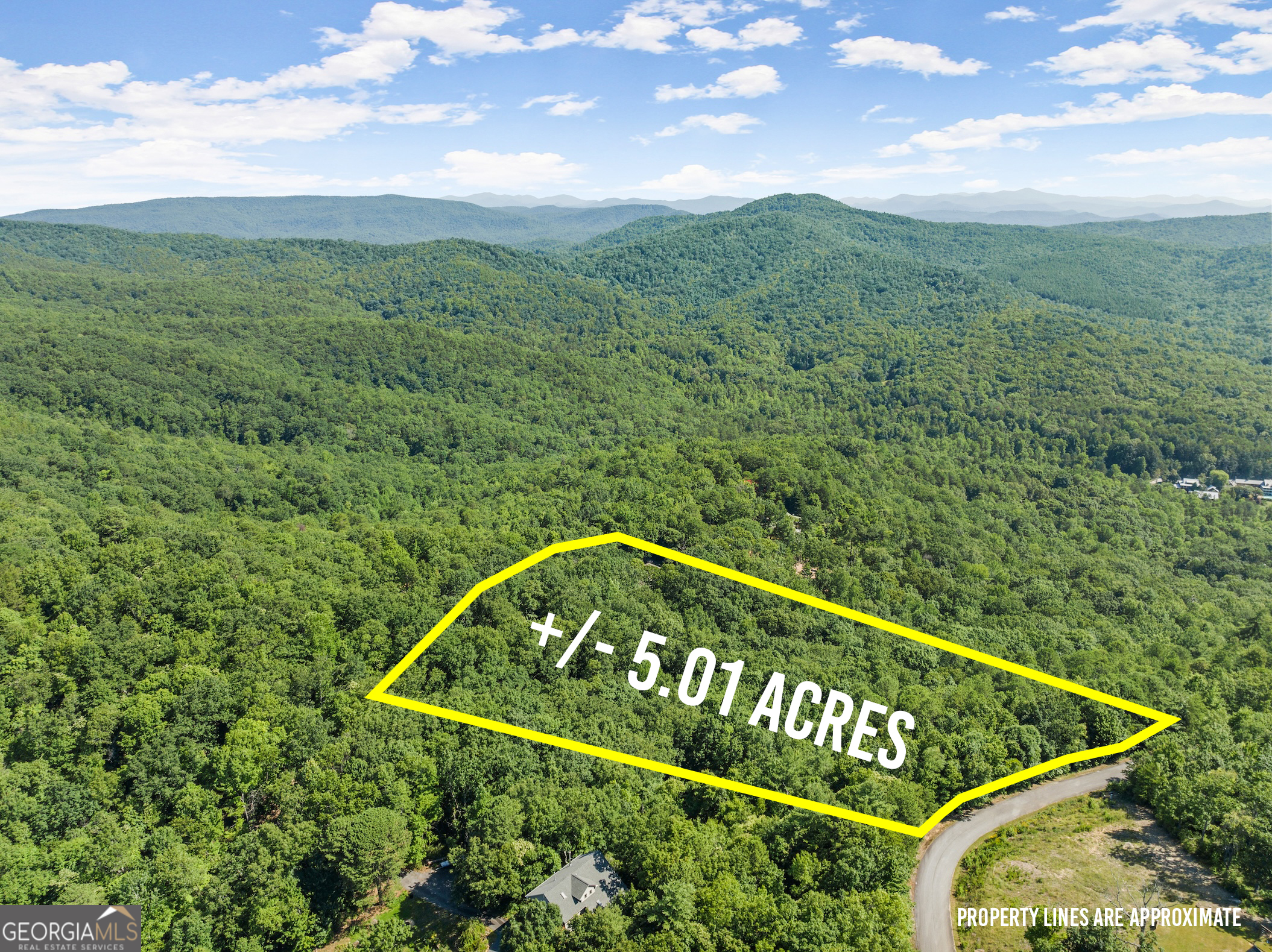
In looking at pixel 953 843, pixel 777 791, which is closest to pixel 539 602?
pixel 777 791

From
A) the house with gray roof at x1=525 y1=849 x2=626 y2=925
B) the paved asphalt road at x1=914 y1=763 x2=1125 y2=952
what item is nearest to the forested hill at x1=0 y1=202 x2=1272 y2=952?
the house with gray roof at x1=525 y1=849 x2=626 y2=925

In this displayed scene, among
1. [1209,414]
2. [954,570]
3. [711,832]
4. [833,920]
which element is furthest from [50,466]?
[1209,414]

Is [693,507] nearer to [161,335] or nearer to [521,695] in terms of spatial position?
[521,695]

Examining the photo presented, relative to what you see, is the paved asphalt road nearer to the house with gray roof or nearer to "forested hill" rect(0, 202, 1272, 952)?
"forested hill" rect(0, 202, 1272, 952)

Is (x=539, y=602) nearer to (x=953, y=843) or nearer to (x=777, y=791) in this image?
(x=777, y=791)

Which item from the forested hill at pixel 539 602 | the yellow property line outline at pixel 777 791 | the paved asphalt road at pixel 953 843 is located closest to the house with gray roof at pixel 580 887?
the forested hill at pixel 539 602
